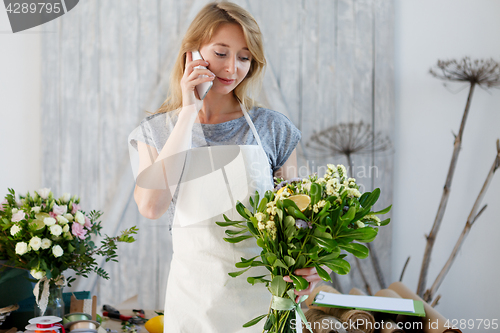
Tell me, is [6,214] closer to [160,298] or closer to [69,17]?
[160,298]

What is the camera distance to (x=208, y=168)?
116 cm

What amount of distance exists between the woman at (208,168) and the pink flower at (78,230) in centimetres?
25

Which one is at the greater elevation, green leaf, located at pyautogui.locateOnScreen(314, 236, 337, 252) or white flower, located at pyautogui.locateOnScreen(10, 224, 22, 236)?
green leaf, located at pyautogui.locateOnScreen(314, 236, 337, 252)

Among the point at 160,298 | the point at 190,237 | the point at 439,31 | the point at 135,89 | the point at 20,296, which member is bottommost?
the point at 160,298

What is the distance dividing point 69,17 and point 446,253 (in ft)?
8.71

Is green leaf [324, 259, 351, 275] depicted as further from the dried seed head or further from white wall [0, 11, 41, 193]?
white wall [0, 11, 41, 193]

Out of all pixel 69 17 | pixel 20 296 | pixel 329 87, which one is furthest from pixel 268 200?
pixel 69 17

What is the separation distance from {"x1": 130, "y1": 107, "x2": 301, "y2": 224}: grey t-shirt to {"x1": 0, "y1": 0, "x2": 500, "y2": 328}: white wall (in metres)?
1.36

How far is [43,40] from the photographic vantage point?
2.36 metres

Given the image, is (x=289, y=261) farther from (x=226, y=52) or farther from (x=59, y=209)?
(x=59, y=209)

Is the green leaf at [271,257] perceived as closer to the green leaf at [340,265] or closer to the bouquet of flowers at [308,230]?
the bouquet of flowers at [308,230]

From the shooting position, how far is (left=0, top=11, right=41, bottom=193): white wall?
231 cm

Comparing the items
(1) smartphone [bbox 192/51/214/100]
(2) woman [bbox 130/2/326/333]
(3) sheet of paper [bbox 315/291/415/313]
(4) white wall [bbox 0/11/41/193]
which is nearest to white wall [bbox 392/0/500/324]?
(3) sheet of paper [bbox 315/291/415/313]

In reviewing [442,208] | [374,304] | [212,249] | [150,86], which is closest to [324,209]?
[212,249]
